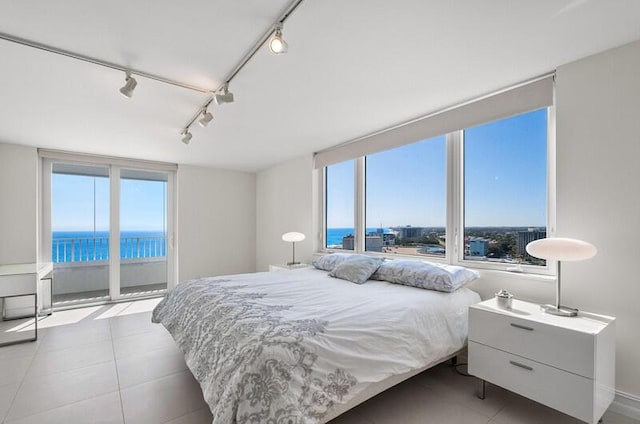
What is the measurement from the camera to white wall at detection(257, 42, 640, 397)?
182 cm

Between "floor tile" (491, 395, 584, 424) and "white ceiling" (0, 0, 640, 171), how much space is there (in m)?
2.38

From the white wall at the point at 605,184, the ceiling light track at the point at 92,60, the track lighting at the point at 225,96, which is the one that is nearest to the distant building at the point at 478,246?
the white wall at the point at 605,184

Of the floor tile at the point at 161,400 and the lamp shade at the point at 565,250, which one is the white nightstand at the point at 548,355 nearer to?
the lamp shade at the point at 565,250

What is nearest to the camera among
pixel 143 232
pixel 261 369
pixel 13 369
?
pixel 261 369

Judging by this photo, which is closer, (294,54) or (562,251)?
(562,251)

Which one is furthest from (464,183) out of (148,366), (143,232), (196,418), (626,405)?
(143,232)

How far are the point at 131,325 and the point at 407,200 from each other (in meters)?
3.74

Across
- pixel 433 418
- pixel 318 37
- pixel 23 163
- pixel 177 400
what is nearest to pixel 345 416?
pixel 433 418

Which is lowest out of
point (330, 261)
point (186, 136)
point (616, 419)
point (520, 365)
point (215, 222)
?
point (616, 419)

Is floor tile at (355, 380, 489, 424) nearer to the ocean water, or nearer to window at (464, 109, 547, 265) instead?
window at (464, 109, 547, 265)

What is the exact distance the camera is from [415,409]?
1.93 meters

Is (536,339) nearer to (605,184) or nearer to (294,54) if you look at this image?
(605,184)

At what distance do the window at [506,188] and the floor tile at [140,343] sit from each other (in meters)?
3.29

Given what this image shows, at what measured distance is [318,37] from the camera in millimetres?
1741
